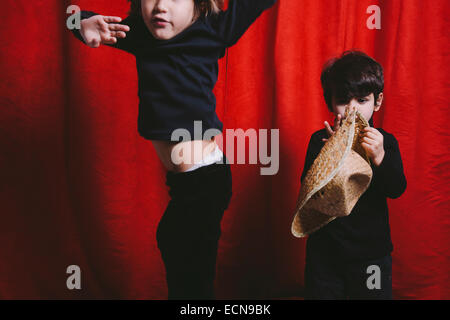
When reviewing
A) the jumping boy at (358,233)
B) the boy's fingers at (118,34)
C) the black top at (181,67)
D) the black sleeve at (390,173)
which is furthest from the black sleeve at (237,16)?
the black sleeve at (390,173)

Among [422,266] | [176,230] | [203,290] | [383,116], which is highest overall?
[383,116]

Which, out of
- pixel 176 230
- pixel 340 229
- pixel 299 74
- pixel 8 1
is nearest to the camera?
pixel 176 230

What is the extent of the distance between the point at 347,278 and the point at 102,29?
669mm

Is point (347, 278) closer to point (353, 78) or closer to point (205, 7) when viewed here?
point (353, 78)

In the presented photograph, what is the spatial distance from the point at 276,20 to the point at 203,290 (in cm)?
76

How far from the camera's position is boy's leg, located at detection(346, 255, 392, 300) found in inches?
27.4

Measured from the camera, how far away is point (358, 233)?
0.70 metres

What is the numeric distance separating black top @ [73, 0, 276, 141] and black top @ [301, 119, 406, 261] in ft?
1.21

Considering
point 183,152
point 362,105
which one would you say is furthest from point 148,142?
point 362,105

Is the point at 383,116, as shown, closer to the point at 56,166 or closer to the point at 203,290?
the point at 203,290

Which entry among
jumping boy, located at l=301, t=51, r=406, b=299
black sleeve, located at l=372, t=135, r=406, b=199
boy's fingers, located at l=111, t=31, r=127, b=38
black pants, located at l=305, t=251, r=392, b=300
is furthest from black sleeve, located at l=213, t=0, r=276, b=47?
black pants, located at l=305, t=251, r=392, b=300

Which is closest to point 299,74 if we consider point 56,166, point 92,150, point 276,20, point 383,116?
point 276,20

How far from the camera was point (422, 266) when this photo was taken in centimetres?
103

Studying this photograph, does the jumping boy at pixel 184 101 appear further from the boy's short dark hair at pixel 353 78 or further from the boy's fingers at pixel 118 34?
the boy's short dark hair at pixel 353 78
